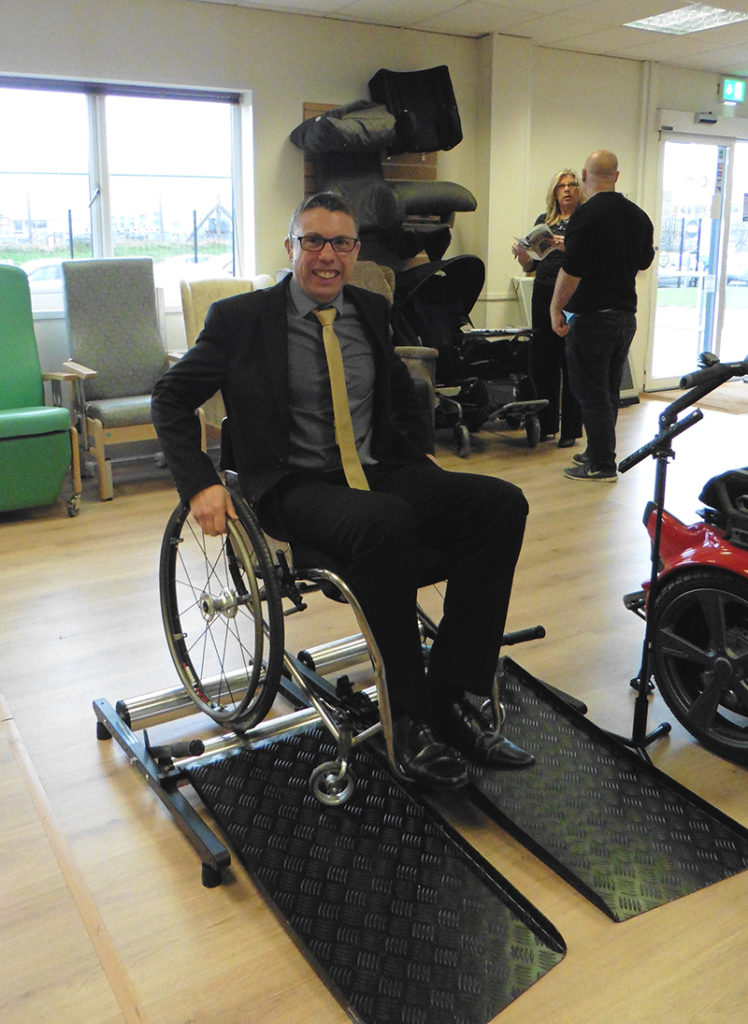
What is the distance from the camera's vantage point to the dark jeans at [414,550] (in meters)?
1.92

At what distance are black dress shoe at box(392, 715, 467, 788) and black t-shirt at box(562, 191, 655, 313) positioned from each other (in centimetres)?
315

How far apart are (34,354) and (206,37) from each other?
204cm

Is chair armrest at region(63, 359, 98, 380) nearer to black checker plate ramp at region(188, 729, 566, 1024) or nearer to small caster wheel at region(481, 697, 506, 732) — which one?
black checker plate ramp at region(188, 729, 566, 1024)

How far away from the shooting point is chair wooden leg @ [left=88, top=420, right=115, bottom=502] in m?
4.53

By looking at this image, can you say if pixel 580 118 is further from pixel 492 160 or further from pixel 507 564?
pixel 507 564

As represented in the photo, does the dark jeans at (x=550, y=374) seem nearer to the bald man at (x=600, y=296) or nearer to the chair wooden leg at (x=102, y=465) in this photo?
the bald man at (x=600, y=296)

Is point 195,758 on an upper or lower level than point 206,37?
lower

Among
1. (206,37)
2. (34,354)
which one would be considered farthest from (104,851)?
(206,37)

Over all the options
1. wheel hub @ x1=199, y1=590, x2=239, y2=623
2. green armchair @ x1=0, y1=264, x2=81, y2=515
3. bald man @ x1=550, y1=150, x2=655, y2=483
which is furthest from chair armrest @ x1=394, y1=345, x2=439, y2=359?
wheel hub @ x1=199, y1=590, x2=239, y2=623

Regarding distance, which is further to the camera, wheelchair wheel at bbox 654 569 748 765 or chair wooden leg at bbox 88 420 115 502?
chair wooden leg at bbox 88 420 115 502

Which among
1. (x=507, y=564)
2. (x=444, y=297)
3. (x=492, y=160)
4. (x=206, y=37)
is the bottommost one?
(x=507, y=564)

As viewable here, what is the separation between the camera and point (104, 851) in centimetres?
194

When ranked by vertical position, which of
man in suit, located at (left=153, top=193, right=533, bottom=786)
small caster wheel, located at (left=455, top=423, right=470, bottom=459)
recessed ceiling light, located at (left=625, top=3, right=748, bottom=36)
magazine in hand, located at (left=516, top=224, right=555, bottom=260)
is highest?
recessed ceiling light, located at (left=625, top=3, right=748, bottom=36)

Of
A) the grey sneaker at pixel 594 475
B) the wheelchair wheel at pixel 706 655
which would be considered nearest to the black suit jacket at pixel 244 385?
the wheelchair wheel at pixel 706 655
